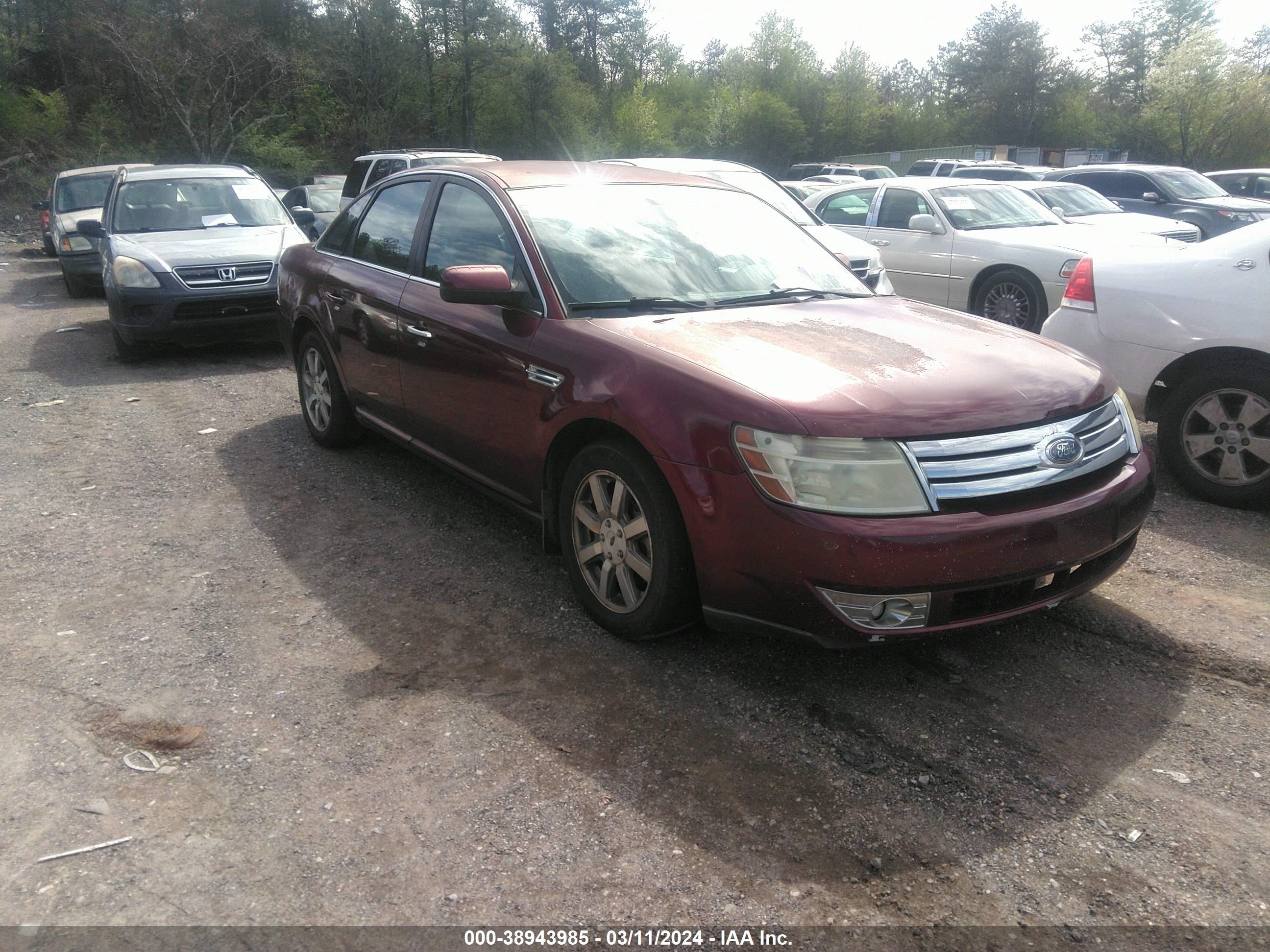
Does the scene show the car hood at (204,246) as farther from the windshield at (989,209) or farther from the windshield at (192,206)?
the windshield at (989,209)

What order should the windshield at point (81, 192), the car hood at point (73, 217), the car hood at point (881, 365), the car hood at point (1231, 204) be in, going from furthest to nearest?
the windshield at point (81, 192) → the car hood at point (1231, 204) → the car hood at point (73, 217) → the car hood at point (881, 365)

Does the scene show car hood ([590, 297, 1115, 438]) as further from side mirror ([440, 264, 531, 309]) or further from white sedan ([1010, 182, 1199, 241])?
white sedan ([1010, 182, 1199, 241])

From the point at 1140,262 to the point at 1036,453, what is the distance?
9.78ft

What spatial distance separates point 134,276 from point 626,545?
23.2ft

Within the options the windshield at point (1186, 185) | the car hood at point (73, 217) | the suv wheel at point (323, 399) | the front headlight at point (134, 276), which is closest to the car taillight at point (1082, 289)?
the suv wheel at point (323, 399)

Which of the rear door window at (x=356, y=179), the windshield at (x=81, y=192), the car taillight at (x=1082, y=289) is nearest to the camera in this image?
the car taillight at (x=1082, y=289)

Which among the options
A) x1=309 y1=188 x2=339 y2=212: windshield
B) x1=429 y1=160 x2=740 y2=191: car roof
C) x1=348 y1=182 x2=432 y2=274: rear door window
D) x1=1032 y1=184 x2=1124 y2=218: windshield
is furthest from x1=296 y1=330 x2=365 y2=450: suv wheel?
x1=309 y1=188 x2=339 y2=212: windshield

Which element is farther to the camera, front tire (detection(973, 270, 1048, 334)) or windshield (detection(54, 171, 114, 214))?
windshield (detection(54, 171, 114, 214))

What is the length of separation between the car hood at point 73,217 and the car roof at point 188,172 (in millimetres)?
4092

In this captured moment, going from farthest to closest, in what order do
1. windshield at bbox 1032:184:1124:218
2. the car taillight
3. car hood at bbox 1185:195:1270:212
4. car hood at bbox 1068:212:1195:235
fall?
car hood at bbox 1185:195:1270:212, windshield at bbox 1032:184:1124:218, car hood at bbox 1068:212:1195:235, the car taillight

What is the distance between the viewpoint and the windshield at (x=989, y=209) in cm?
976

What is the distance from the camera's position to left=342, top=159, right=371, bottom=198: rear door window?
1491 cm

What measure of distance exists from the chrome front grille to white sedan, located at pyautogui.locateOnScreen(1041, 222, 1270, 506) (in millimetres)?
2114

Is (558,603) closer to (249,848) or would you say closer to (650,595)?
(650,595)
